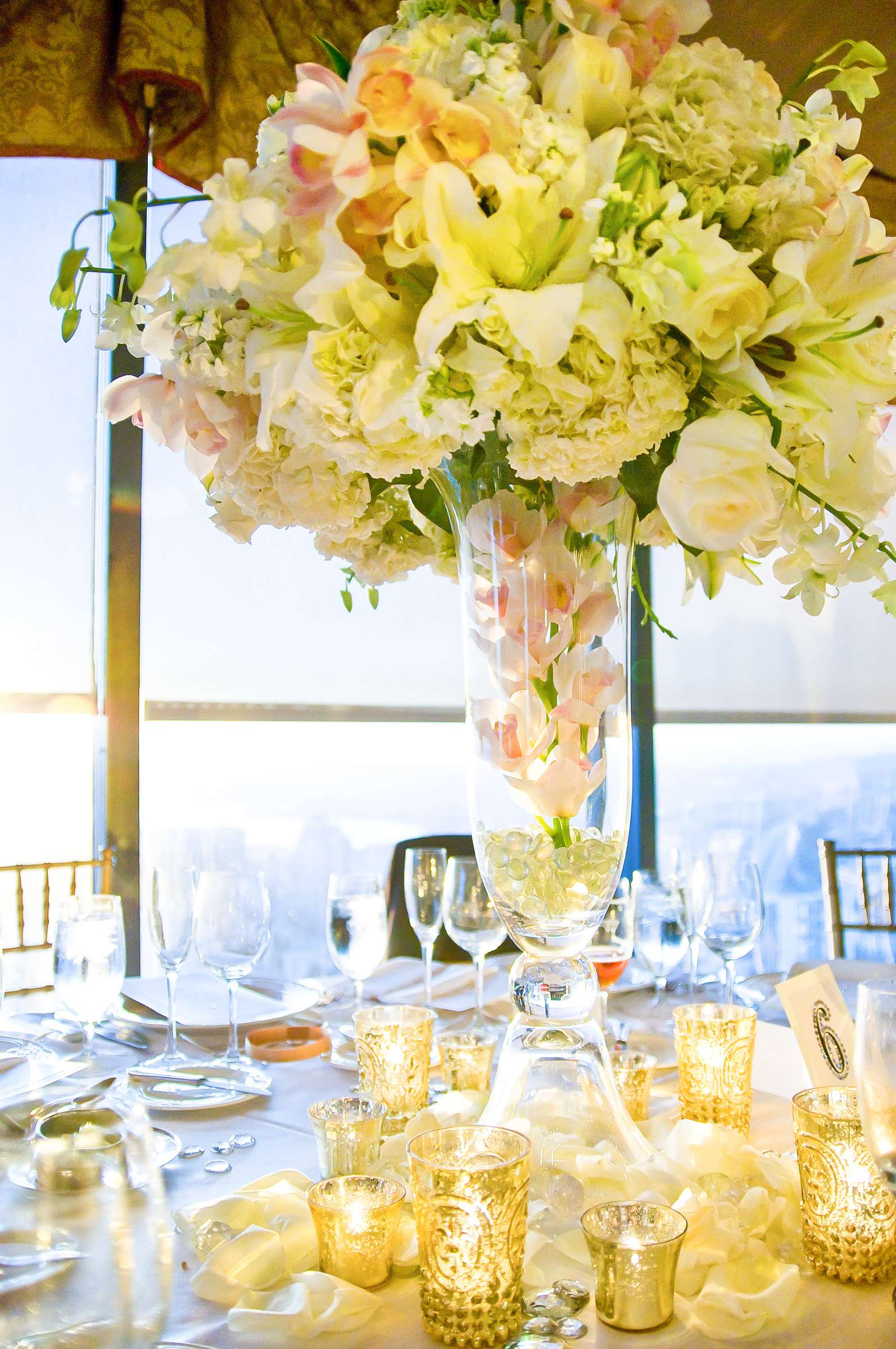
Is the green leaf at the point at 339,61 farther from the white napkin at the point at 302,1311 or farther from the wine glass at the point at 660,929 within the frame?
the wine glass at the point at 660,929

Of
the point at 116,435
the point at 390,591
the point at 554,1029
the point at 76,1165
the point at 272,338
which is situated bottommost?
the point at 76,1165

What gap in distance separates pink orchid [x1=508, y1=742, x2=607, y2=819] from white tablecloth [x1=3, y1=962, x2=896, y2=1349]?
35 cm

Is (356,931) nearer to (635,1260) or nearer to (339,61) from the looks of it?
(635,1260)

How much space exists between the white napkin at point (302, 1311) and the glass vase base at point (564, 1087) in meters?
0.20

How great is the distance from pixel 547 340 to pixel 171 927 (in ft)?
2.90

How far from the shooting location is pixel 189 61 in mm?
2459

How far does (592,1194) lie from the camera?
0.78 m

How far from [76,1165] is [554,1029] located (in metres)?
0.41

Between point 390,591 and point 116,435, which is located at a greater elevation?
point 116,435

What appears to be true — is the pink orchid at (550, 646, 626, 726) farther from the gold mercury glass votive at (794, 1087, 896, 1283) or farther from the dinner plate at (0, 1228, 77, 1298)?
the dinner plate at (0, 1228, 77, 1298)

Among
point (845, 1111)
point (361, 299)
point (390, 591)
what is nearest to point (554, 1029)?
point (845, 1111)

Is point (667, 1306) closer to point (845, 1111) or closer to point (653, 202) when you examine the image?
point (845, 1111)

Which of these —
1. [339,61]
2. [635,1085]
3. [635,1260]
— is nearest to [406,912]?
[635,1085]

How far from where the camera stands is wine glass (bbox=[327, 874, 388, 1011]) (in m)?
1.35
